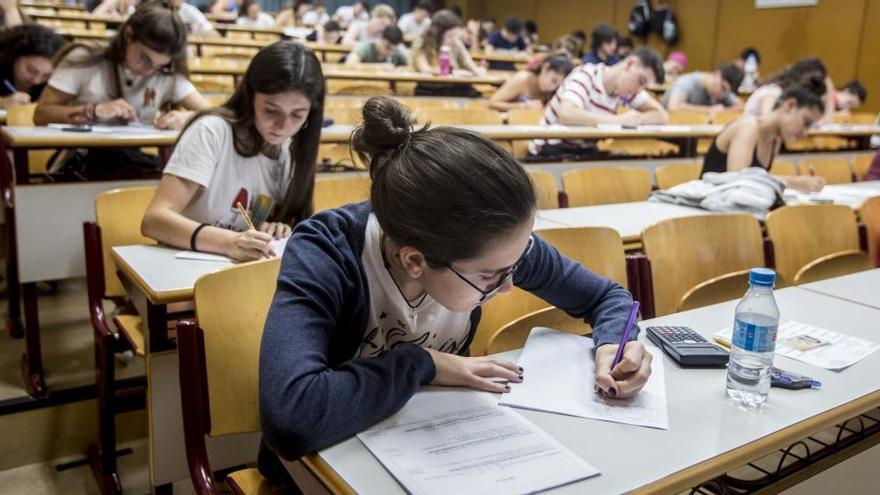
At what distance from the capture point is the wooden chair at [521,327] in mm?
1570

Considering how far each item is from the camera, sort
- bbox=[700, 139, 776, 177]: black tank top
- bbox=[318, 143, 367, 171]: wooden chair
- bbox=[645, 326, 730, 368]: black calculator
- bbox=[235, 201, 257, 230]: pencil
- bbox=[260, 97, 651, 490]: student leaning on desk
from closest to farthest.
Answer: bbox=[260, 97, 651, 490]: student leaning on desk, bbox=[645, 326, 730, 368]: black calculator, bbox=[235, 201, 257, 230]: pencil, bbox=[700, 139, 776, 177]: black tank top, bbox=[318, 143, 367, 171]: wooden chair

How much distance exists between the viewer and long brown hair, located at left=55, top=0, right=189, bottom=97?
8.67ft

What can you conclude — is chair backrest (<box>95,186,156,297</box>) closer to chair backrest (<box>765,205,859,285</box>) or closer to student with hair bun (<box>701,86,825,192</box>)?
chair backrest (<box>765,205,859,285</box>)

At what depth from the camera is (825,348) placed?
56.0 inches

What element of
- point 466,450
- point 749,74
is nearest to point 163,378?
point 466,450

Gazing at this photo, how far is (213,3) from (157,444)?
381 inches

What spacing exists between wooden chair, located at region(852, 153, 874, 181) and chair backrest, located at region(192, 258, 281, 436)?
465 centimetres

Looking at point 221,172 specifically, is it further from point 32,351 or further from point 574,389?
point 574,389

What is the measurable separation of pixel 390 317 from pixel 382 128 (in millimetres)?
321

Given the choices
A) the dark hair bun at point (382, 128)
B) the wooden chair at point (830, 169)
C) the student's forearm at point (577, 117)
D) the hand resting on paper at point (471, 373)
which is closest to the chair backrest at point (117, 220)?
the dark hair bun at point (382, 128)

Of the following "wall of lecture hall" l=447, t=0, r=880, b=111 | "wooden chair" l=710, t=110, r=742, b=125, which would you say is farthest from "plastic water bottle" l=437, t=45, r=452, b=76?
"wall of lecture hall" l=447, t=0, r=880, b=111

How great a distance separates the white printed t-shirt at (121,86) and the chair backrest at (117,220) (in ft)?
3.23

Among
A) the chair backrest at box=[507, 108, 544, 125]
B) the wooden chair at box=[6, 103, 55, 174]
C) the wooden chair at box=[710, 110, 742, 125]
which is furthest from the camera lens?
the wooden chair at box=[710, 110, 742, 125]

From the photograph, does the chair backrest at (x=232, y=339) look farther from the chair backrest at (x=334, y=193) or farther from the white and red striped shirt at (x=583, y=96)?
the white and red striped shirt at (x=583, y=96)
